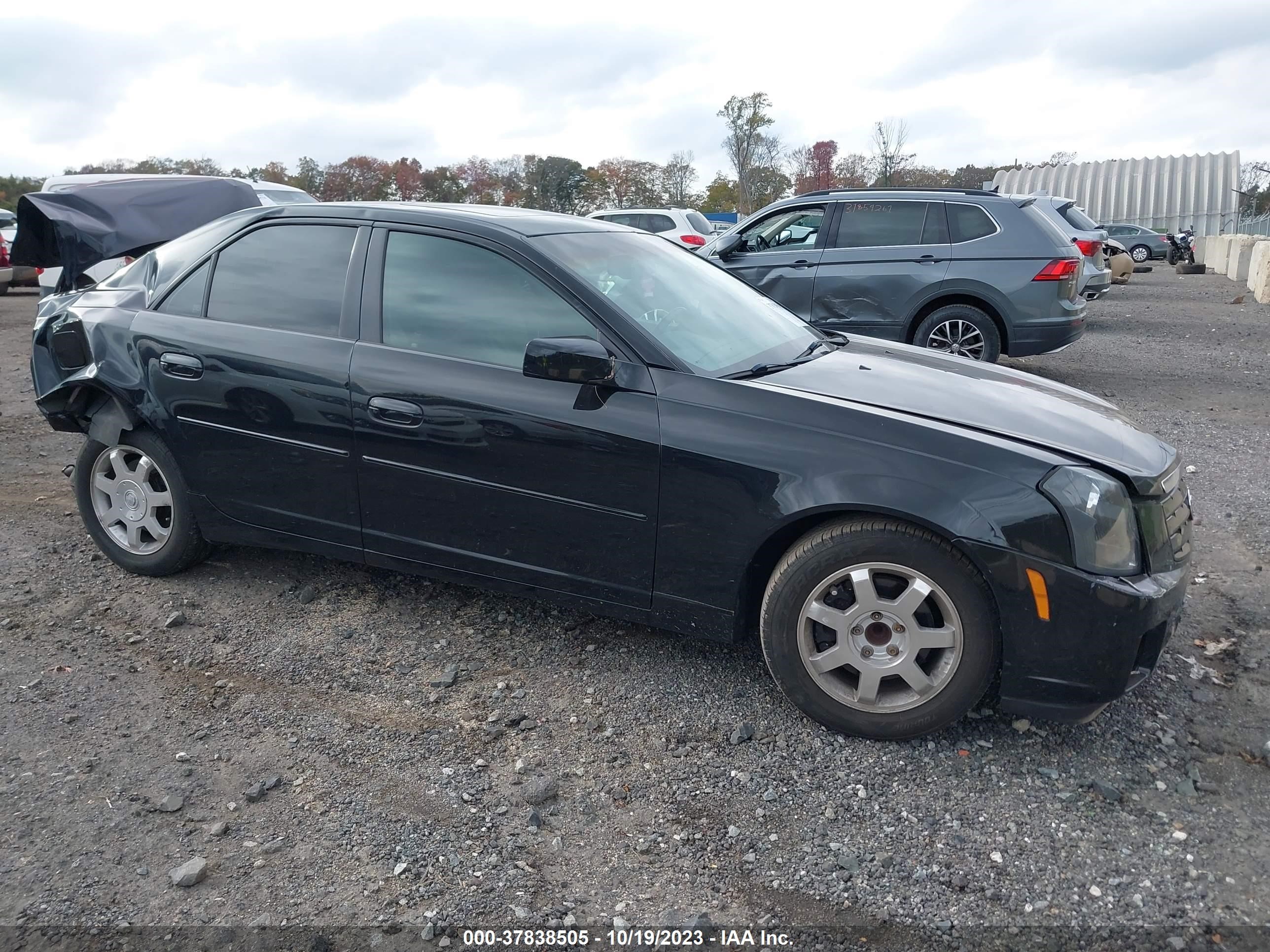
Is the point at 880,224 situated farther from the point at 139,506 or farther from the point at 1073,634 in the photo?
the point at 139,506

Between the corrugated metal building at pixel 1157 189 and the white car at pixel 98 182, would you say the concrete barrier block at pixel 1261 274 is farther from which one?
A: the corrugated metal building at pixel 1157 189

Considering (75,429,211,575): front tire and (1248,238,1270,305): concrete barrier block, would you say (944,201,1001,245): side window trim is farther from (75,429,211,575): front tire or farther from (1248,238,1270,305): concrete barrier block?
(1248,238,1270,305): concrete barrier block

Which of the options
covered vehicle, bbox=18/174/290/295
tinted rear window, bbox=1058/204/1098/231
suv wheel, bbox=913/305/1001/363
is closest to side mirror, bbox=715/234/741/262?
suv wheel, bbox=913/305/1001/363

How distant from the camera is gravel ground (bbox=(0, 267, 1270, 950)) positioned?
241cm

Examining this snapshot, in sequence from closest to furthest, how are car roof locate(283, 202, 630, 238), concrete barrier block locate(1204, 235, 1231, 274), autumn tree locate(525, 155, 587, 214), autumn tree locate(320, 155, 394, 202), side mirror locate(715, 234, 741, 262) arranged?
car roof locate(283, 202, 630, 238)
side mirror locate(715, 234, 741, 262)
concrete barrier block locate(1204, 235, 1231, 274)
autumn tree locate(320, 155, 394, 202)
autumn tree locate(525, 155, 587, 214)

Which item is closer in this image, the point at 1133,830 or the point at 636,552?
the point at 1133,830

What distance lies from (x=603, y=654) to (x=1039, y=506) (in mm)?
1709

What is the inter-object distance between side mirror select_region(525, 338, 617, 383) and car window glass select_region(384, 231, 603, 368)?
0.17m

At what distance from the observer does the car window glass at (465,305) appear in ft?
11.4

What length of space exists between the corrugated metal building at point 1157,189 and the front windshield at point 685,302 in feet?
197

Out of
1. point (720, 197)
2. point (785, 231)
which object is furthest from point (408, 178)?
point (785, 231)

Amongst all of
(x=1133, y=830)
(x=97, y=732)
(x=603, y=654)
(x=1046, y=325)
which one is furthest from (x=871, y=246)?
(x=97, y=732)

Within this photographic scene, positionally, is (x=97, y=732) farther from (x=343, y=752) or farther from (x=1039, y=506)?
(x=1039, y=506)

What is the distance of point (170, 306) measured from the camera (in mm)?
4090
